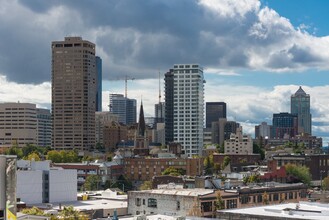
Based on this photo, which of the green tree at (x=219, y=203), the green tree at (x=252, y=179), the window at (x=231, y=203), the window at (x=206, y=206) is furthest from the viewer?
the green tree at (x=252, y=179)

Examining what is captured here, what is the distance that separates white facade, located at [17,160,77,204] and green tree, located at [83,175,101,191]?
58395 mm

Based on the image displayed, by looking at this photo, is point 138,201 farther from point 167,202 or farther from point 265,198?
point 265,198

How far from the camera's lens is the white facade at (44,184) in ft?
374

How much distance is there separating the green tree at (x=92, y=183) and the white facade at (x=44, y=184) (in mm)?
58395

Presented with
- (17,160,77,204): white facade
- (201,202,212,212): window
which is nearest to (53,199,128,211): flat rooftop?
(17,160,77,204): white facade

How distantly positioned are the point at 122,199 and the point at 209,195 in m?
24.9

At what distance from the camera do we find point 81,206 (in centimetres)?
10600

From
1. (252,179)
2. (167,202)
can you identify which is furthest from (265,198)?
(252,179)

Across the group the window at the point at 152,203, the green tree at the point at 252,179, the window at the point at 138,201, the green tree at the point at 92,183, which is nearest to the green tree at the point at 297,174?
the green tree at the point at 252,179

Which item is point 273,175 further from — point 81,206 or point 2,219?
point 2,219

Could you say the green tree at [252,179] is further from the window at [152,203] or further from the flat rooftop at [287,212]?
the flat rooftop at [287,212]

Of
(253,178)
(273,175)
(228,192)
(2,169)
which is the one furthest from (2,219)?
(273,175)

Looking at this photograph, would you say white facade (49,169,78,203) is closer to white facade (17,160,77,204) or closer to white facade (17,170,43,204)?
white facade (17,160,77,204)

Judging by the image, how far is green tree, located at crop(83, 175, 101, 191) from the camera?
597 feet
